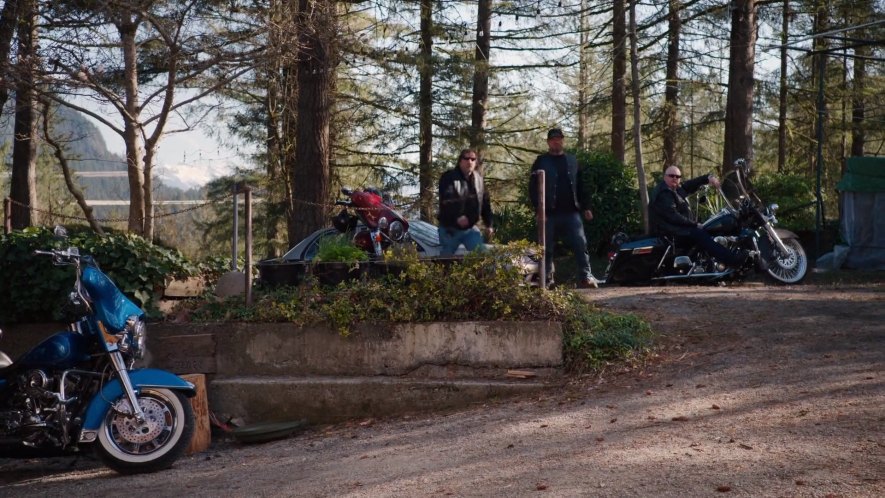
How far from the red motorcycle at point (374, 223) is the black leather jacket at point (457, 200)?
52 cm

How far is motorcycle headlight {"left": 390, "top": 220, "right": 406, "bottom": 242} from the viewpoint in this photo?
10.4 meters

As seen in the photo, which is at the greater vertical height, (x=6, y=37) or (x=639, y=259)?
(x=6, y=37)

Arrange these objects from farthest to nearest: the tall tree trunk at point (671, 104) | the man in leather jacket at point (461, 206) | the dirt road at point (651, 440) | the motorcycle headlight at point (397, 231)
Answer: the tall tree trunk at point (671, 104), the motorcycle headlight at point (397, 231), the man in leather jacket at point (461, 206), the dirt road at point (651, 440)

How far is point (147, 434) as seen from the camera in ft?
21.7

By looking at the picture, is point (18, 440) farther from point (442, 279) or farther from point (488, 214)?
point (488, 214)

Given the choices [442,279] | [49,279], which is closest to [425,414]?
[442,279]

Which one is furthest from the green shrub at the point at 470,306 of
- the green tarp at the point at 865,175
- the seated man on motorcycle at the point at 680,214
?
the green tarp at the point at 865,175

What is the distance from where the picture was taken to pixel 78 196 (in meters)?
19.2

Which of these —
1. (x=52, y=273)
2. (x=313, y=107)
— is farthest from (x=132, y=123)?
(x=52, y=273)

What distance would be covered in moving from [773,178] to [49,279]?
15.7m

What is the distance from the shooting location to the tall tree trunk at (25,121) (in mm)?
13023

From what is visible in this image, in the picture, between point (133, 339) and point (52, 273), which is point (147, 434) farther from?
point (52, 273)

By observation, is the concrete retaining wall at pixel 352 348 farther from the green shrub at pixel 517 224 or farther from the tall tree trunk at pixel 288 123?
the green shrub at pixel 517 224

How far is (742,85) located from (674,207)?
5.89 m
